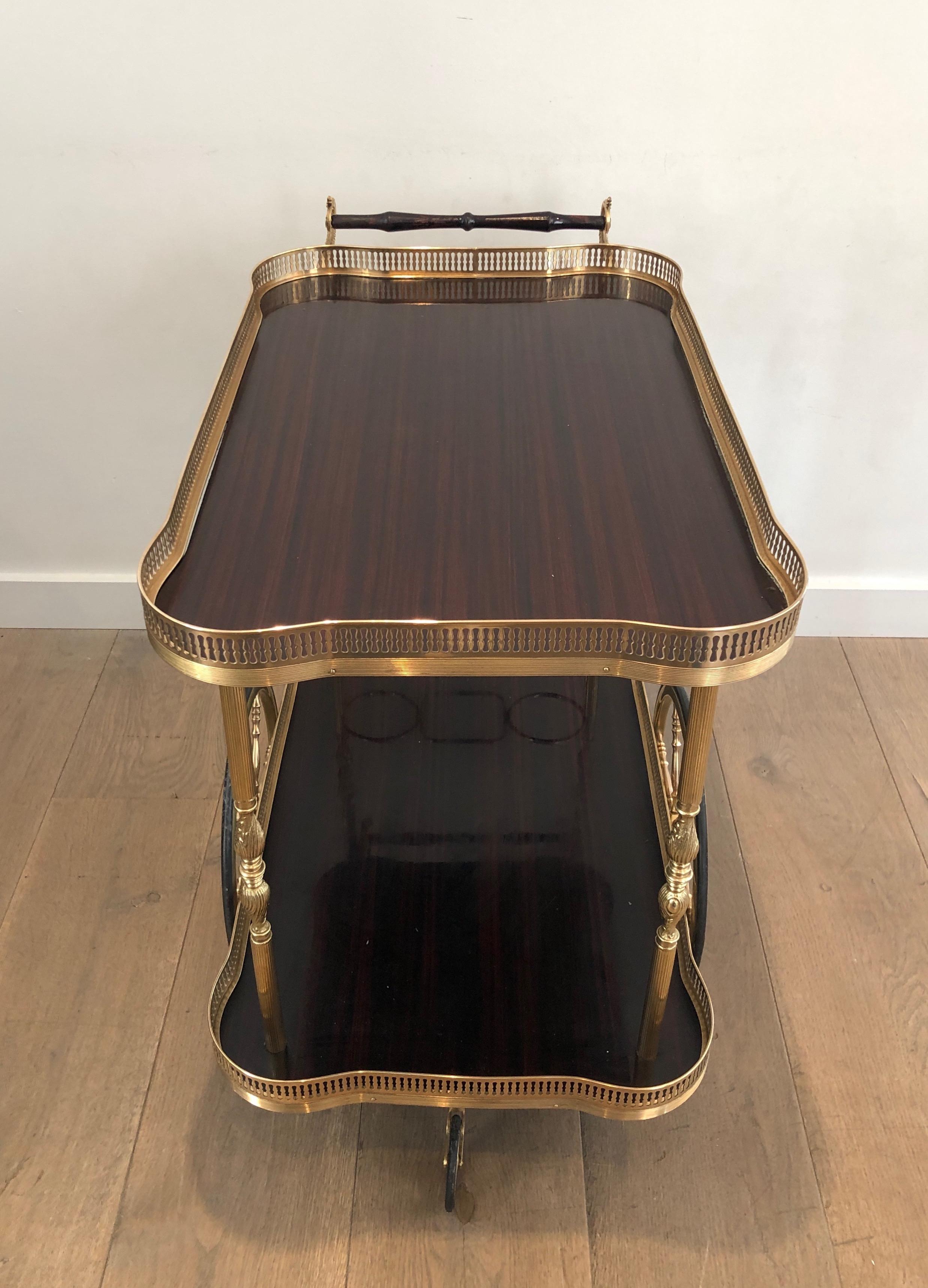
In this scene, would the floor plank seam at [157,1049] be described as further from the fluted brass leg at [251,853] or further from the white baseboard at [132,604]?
the white baseboard at [132,604]

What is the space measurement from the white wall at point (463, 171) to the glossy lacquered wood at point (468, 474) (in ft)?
0.90

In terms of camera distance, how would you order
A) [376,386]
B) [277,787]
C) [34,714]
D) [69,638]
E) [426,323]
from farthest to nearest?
[69,638] < [34,714] < [277,787] < [426,323] < [376,386]

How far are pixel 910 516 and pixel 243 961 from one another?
4.00 feet

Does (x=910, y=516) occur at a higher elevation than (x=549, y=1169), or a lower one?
higher

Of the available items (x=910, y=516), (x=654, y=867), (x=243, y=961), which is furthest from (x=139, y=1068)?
(x=910, y=516)

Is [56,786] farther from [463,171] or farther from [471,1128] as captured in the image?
[463,171]

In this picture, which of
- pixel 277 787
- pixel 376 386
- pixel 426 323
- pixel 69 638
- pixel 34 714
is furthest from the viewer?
pixel 69 638

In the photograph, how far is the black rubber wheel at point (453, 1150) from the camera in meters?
1.01

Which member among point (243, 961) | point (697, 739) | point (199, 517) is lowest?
point (243, 961)

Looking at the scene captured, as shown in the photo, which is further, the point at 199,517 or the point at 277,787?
the point at 277,787

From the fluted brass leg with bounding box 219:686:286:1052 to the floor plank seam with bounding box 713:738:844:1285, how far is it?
1.89ft

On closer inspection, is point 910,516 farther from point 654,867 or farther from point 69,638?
point 69,638

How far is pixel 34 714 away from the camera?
1.60 metres

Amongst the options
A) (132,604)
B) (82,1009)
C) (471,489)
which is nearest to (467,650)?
(471,489)
